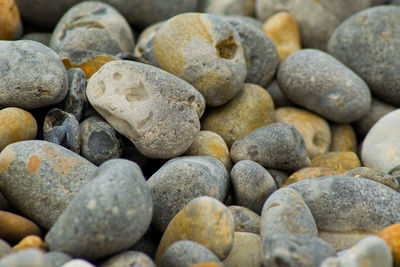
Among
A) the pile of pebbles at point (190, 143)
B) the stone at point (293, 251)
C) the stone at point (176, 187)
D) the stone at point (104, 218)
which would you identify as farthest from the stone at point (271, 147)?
the stone at point (104, 218)

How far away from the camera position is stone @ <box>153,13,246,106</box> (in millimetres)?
2754

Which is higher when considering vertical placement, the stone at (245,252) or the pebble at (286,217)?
the pebble at (286,217)

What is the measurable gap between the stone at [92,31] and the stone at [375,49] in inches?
67.1

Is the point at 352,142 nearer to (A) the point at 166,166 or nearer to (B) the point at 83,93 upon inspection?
(A) the point at 166,166

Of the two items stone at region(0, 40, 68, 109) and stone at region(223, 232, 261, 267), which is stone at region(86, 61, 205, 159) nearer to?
stone at region(0, 40, 68, 109)

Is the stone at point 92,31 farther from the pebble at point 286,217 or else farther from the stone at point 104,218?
the pebble at point 286,217

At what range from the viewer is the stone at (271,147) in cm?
262

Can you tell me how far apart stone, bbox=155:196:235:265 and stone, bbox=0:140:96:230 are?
53 centimetres

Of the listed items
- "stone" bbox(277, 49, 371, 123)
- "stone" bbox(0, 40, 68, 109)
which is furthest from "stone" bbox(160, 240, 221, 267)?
"stone" bbox(277, 49, 371, 123)

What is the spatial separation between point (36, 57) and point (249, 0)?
8.07 feet

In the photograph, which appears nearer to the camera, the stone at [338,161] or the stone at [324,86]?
the stone at [338,161]

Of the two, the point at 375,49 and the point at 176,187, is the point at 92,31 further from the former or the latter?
the point at 375,49

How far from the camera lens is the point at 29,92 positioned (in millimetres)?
2305

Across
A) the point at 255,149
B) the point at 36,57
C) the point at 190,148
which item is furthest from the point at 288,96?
the point at 36,57
